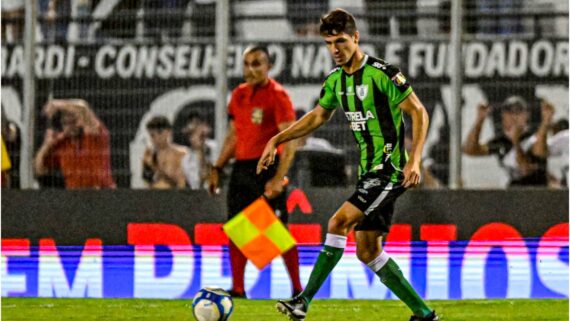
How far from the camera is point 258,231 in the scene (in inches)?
349

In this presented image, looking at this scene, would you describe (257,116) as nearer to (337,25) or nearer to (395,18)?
(395,18)

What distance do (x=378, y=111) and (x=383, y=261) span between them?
34.8 inches

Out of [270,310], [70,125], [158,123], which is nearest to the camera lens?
[270,310]

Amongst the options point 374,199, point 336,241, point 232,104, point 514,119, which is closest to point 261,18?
point 232,104

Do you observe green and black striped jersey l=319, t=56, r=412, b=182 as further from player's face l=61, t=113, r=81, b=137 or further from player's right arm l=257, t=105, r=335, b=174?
player's face l=61, t=113, r=81, b=137

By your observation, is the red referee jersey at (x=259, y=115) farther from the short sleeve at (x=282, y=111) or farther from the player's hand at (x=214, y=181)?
the player's hand at (x=214, y=181)

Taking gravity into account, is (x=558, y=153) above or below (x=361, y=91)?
below

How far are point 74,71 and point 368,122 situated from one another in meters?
4.85

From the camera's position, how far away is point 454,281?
11.0 m

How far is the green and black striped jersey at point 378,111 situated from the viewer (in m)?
7.88

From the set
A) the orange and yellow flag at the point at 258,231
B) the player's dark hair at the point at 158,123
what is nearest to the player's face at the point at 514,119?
the player's dark hair at the point at 158,123

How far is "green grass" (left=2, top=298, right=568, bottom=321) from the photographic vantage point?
902 cm

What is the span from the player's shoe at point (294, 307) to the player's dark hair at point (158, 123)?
460 centimetres

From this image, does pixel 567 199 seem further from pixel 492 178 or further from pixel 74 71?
pixel 74 71
